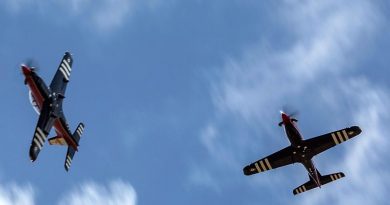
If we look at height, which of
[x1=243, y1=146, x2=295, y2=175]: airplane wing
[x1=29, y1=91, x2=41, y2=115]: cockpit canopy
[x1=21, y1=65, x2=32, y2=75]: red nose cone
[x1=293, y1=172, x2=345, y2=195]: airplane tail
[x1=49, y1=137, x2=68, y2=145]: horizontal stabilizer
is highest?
[x1=21, y1=65, x2=32, y2=75]: red nose cone

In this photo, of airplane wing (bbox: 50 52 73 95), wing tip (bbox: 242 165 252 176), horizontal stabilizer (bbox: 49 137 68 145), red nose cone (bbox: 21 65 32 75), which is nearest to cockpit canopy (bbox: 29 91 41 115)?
red nose cone (bbox: 21 65 32 75)

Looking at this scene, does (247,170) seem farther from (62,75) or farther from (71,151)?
(62,75)

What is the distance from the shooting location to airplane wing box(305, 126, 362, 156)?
96431 millimetres

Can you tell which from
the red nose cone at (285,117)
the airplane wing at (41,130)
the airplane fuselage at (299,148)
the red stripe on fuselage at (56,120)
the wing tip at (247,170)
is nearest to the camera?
the airplane wing at (41,130)

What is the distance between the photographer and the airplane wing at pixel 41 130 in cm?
8794

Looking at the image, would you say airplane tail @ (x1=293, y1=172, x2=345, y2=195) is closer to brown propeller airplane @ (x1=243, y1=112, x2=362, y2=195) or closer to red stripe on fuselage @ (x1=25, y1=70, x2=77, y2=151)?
brown propeller airplane @ (x1=243, y1=112, x2=362, y2=195)

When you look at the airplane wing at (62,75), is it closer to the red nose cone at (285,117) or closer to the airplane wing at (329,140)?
the red nose cone at (285,117)

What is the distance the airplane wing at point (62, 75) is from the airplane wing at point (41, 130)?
15.0 ft

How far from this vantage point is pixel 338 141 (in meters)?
97.4

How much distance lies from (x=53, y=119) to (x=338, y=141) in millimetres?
34692

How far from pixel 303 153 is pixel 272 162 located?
5215 millimetres

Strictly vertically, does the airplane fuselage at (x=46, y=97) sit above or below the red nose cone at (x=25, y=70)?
below

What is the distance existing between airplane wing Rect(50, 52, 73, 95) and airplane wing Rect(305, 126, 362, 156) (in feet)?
102

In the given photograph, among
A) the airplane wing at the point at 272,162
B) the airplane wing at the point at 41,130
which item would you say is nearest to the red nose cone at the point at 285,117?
the airplane wing at the point at 272,162
